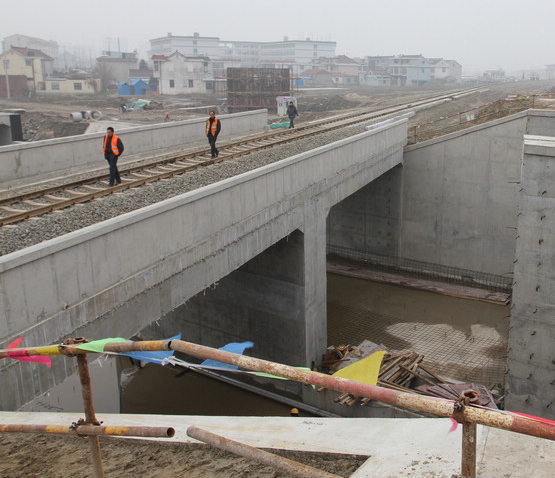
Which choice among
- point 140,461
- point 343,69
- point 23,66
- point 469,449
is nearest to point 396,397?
point 469,449

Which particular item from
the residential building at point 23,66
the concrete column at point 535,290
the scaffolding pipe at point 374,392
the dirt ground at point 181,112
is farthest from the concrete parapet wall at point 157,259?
the residential building at point 23,66

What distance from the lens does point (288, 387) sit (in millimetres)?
15375

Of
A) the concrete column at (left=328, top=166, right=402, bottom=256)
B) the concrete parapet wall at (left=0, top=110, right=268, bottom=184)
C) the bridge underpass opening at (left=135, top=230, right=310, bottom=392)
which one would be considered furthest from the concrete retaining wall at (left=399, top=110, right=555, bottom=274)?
the bridge underpass opening at (left=135, top=230, right=310, bottom=392)

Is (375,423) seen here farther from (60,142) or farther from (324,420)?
(60,142)

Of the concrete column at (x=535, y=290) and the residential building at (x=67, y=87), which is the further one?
the residential building at (x=67, y=87)

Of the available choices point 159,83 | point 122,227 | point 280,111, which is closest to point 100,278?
point 122,227

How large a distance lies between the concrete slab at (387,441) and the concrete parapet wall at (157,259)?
128 cm

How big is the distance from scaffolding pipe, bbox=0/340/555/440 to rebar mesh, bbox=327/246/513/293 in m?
→ 20.2

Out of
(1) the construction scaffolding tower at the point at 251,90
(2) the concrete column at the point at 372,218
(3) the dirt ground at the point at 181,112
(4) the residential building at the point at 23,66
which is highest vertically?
(4) the residential building at the point at 23,66

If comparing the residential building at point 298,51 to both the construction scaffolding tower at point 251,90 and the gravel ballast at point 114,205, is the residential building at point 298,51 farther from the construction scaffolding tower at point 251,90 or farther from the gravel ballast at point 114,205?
the gravel ballast at point 114,205

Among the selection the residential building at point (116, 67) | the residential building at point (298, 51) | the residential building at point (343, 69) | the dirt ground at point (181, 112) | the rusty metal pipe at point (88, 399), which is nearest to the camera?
the rusty metal pipe at point (88, 399)

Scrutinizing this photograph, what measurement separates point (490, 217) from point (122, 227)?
17528 mm

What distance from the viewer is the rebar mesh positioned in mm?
22438

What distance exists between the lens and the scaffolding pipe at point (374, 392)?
3059mm
